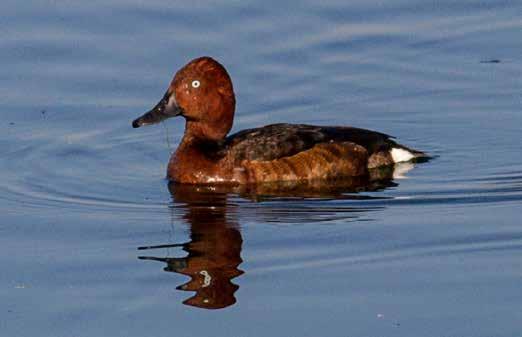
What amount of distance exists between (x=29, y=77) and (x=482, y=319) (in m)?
7.27

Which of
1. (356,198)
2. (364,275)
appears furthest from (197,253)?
(356,198)

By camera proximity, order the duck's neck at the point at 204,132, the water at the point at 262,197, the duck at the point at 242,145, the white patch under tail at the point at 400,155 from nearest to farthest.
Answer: the water at the point at 262,197
the duck at the point at 242,145
the duck's neck at the point at 204,132
the white patch under tail at the point at 400,155

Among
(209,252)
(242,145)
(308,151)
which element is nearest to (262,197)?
(242,145)

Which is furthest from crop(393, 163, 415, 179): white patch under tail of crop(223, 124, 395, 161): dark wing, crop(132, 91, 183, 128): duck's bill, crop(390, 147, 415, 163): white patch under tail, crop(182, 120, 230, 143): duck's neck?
crop(132, 91, 183, 128): duck's bill

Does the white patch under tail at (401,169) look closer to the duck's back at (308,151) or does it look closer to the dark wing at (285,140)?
the duck's back at (308,151)

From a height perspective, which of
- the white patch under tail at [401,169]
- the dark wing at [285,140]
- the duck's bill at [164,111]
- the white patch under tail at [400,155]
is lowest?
the white patch under tail at [401,169]

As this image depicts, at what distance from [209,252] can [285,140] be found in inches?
105

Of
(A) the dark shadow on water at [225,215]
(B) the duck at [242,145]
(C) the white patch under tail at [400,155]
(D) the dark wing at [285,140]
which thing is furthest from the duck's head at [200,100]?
(C) the white patch under tail at [400,155]

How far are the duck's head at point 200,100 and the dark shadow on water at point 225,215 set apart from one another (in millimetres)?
720

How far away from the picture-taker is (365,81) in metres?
14.3

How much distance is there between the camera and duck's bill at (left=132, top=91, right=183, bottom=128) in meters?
12.3

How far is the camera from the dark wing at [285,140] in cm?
1210

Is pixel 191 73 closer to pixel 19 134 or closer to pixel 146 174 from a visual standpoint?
pixel 146 174

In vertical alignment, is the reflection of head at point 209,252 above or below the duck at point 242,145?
below
